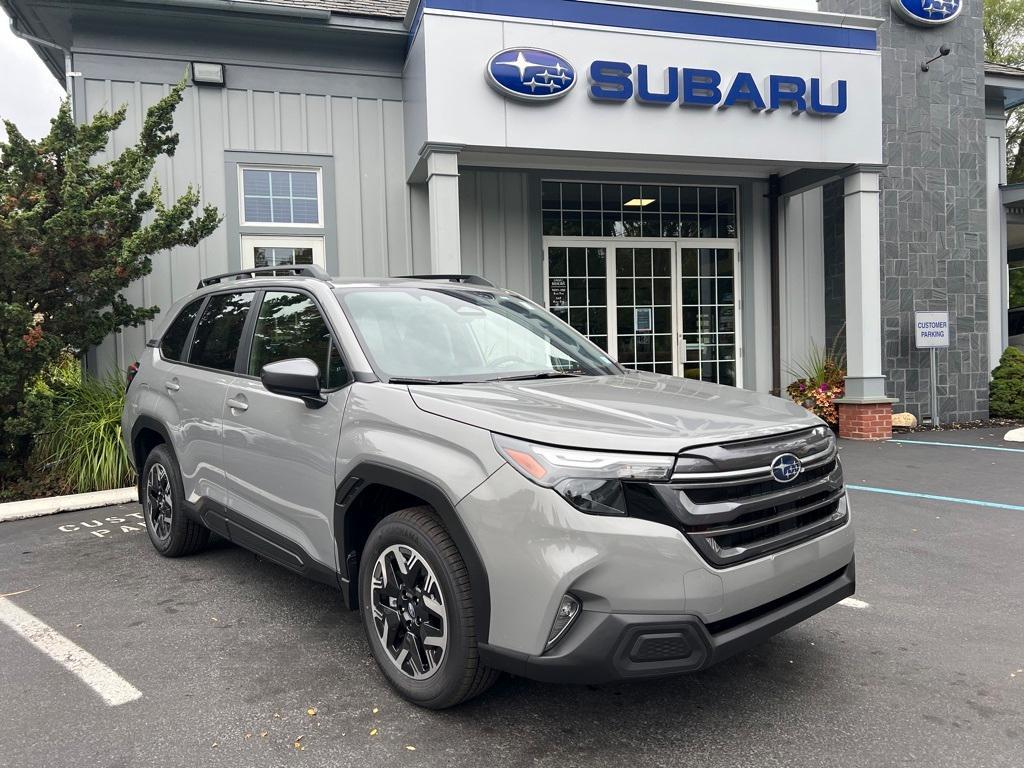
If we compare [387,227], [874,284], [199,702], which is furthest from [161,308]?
[874,284]

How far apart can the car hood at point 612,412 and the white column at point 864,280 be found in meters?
7.22

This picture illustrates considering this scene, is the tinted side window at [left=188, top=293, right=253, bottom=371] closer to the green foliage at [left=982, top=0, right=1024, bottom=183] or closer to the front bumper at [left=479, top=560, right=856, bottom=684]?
the front bumper at [left=479, top=560, right=856, bottom=684]

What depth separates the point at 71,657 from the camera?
345 cm

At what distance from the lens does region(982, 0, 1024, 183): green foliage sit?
2630cm

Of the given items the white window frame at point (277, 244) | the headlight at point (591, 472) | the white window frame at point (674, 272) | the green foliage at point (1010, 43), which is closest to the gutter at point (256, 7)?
the white window frame at point (277, 244)

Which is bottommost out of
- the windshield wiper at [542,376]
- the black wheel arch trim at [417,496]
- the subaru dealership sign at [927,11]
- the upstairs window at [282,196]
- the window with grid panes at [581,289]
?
the black wheel arch trim at [417,496]

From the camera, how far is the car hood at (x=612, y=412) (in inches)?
97.5

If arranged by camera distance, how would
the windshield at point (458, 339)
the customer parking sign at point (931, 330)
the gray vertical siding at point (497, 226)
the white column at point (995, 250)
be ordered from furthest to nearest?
the white column at point (995, 250) → the customer parking sign at point (931, 330) → the gray vertical siding at point (497, 226) → the windshield at point (458, 339)

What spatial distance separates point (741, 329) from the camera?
11320mm

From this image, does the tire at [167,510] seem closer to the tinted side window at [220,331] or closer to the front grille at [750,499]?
the tinted side window at [220,331]

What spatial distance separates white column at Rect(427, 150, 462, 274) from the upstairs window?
2.05m

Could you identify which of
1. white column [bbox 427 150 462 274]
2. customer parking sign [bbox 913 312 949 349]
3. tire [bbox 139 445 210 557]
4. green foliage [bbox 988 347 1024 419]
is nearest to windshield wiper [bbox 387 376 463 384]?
tire [bbox 139 445 210 557]

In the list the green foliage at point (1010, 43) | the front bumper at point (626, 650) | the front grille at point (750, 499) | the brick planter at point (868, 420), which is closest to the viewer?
the front bumper at point (626, 650)

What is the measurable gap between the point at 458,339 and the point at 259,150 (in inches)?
268
